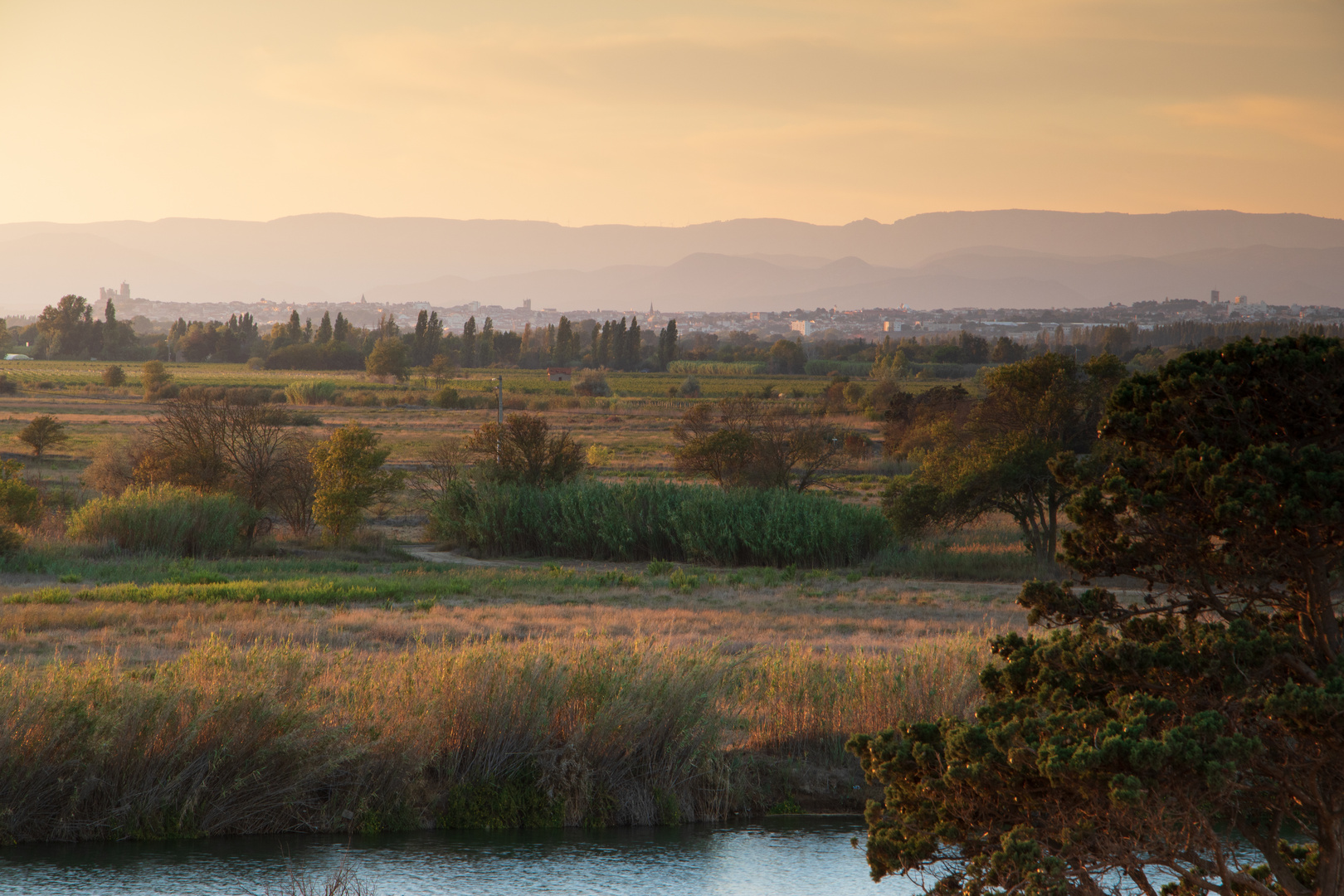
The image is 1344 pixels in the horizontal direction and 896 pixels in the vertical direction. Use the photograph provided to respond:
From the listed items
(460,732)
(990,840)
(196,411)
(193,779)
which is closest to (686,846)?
(460,732)

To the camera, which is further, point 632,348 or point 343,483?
point 632,348

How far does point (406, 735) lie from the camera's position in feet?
28.3

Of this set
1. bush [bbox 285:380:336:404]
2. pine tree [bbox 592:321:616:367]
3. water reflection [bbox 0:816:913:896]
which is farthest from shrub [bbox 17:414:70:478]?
pine tree [bbox 592:321:616:367]

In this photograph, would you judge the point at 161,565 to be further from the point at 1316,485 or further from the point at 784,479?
the point at 1316,485

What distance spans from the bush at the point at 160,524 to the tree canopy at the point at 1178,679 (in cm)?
2021

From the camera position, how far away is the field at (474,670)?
8.22 m

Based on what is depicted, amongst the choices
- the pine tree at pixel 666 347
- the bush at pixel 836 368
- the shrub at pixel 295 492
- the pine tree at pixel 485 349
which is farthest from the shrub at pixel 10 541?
the pine tree at pixel 485 349

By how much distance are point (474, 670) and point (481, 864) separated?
1.58 m

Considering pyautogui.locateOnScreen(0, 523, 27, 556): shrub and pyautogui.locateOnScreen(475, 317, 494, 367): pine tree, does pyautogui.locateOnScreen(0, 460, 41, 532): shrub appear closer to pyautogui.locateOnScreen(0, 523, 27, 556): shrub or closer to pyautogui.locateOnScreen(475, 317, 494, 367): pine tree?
pyautogui.locateOnScreen(0, 523, 27, 556): shrub

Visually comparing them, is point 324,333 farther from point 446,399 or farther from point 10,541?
point 10,541

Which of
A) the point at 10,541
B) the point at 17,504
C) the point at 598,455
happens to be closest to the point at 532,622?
the point at 10,541

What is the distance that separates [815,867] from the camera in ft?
26.8

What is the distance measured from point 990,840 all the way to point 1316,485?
5.41ft

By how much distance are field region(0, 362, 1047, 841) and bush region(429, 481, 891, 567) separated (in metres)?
1.03
